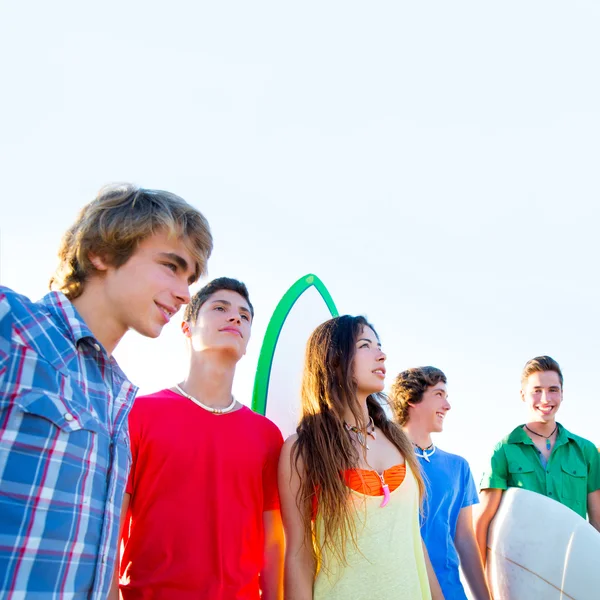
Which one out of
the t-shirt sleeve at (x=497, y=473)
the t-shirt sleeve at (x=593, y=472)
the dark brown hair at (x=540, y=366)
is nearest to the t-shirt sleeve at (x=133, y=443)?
the t-shirt sleeve at (x=497, y=473)

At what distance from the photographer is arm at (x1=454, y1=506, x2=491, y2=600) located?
10.6ft

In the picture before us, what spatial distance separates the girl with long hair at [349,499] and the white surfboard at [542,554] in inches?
34.4

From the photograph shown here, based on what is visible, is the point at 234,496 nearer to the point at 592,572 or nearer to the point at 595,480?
the point at 592,572

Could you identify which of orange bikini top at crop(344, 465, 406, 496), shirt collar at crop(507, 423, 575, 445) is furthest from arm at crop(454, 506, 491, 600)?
orange bikini top at crop(344, 465, 406, 496)

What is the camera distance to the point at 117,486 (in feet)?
4.58

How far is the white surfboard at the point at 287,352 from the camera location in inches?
120

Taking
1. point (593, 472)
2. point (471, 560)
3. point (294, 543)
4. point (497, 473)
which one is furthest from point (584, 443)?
point (294, 543)

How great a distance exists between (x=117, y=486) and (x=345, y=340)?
142cm

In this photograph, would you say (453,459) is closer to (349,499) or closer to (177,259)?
(349,499)

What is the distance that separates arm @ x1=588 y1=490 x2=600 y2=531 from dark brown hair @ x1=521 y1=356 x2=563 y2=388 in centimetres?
66

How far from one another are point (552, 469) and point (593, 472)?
28 centimetres

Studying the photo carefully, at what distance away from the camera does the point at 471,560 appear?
326cm

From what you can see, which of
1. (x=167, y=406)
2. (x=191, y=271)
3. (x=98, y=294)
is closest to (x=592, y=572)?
(x=167, y=406)

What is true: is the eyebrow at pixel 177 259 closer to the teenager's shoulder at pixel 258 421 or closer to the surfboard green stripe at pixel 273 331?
the teenager's shoulder at pixel 258 421
